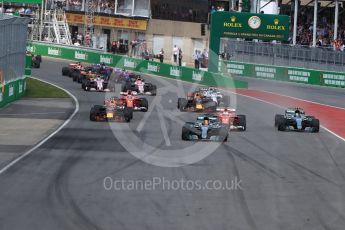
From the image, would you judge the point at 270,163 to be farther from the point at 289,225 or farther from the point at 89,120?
the point at 89,120

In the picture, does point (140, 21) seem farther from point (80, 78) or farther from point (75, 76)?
point (80, 78)

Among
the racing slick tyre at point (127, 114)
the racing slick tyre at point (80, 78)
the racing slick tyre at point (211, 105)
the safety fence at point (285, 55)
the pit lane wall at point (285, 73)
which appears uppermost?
the safety fence at point (285, 55)

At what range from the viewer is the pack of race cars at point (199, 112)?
22969 millimetres

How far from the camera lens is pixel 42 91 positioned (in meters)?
39.3

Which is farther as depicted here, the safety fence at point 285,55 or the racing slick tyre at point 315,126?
the safety fence at point 285,55

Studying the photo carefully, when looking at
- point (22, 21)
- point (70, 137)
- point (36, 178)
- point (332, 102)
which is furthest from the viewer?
point (332, 102)

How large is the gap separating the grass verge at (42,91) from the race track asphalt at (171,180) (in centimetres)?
1030

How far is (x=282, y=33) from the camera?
48.7m

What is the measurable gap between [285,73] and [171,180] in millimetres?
35540

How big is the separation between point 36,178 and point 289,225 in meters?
6.04

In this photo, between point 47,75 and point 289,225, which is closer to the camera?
point 289,225

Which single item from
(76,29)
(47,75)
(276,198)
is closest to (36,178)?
(276,198)

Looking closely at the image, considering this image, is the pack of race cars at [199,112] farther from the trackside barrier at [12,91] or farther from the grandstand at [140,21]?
the grandstand at [140,21]

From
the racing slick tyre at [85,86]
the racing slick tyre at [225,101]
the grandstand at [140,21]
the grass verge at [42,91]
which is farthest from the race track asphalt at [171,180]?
the grandstand at [140,21]
